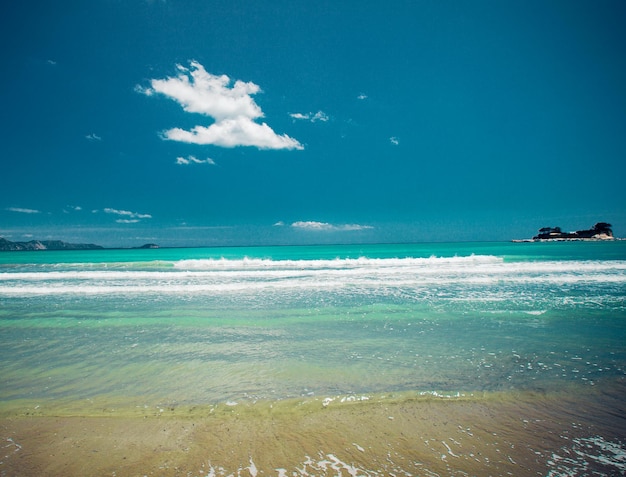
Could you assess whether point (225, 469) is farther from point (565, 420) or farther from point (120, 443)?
point (565, 420)

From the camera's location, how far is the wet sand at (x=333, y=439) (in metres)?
3.39

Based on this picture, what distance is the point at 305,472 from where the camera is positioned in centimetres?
331

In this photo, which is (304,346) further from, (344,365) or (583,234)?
(583,234)

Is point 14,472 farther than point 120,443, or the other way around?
point 120,443

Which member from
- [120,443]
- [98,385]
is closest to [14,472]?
[120,443]

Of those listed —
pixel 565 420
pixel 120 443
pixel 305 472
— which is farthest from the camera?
pixel 565 420

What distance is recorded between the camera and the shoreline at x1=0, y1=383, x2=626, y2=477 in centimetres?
Answer: 341

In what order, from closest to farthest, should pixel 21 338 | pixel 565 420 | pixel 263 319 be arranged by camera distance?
pixel 565 420 → pixel 21 338 → pixel 263 319

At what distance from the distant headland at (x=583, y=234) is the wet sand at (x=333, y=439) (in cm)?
15193

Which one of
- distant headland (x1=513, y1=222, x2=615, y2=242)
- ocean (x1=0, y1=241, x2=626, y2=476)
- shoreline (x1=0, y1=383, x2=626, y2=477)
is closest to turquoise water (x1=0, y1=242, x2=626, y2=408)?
ocean (x1=0, y1=241, x2=626, y2=476)

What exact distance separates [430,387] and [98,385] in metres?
6.10

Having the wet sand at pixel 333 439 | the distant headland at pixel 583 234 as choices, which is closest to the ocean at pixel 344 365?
the wet sand at pixel 333 439

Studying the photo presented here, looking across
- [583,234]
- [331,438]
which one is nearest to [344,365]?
[331,438]

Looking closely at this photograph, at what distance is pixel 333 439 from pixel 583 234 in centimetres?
16519
